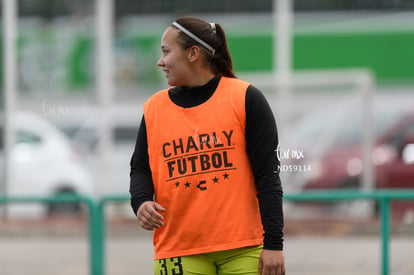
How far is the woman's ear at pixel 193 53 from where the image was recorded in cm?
294

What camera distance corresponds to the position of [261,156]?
112 inches

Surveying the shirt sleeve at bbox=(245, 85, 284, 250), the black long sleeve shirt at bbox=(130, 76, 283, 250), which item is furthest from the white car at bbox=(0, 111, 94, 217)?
the shirt sleeve at bbox=(245, 85, 284, 250)

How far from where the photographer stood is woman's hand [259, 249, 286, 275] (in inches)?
110

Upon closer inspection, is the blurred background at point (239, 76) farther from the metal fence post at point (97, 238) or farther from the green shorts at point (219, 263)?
the green shorts at point (219, 263)

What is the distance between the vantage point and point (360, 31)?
1066 cm

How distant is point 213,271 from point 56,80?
8.55 meters

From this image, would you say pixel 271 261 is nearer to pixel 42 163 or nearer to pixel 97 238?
pixel 97 238

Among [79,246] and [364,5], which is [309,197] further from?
[364,5]

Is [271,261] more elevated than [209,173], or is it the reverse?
[209,173]

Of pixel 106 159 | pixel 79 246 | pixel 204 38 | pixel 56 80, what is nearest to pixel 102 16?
pixel 56 80

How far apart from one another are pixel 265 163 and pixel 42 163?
907cm

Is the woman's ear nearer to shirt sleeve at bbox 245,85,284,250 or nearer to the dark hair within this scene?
the dark hair

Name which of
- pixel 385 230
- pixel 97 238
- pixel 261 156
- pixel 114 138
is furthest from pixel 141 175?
pixel 114 138

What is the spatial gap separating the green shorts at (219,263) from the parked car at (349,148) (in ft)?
21.7
